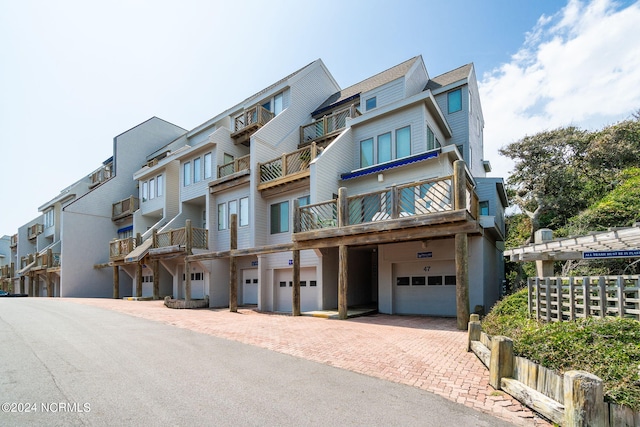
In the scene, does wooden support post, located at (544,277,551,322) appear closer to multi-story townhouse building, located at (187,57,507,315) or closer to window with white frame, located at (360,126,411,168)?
multi-story townhouse building, located at (187,57,507,315)

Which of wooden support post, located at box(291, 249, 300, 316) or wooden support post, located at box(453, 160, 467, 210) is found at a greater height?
wooden support post, located at box(453, 160, 467, 210)

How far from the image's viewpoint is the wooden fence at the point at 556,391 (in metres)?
3.57

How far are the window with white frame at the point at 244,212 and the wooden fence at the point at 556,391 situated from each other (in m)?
14.8

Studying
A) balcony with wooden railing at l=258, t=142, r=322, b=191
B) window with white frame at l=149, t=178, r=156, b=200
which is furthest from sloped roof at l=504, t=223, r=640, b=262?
window with white frame at l=149, t=178, r=156, b=200

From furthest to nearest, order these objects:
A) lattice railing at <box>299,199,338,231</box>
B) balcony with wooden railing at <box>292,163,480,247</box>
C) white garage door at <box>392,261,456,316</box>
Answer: lattice railing at <box>299,199,338,231</box> → white garage door at <box>392,261,456,316</box> → balcony with wooden railing at <box>292,163,480,247</box>

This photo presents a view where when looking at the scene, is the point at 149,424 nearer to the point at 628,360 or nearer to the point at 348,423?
the point at 348,423

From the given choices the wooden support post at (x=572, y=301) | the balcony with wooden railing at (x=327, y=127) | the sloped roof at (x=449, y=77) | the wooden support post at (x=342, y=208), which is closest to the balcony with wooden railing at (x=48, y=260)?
the balcony with wooden railing at (x=327, y=127)

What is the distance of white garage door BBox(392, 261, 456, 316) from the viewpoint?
13.5 metres

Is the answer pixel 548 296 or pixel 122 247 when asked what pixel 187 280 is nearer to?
pixel 122 247

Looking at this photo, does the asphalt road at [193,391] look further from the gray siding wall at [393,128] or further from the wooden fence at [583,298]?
the gray siding wall at [393,128]

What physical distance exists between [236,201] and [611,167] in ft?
74.2

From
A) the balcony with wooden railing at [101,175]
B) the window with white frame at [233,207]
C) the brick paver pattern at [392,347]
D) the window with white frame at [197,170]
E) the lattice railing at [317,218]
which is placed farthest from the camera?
the balcony with wooden railing at [101,175]

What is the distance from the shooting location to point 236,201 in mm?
19547

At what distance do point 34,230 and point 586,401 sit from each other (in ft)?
178
